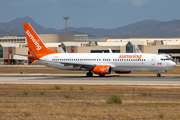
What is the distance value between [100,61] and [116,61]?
293 centimetres

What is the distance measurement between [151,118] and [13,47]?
125 meters

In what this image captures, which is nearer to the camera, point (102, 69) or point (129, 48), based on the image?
point (102, 69)

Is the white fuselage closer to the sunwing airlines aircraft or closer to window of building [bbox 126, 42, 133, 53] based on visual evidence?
the sunwing airlines aircraft

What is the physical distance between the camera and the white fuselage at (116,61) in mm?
47969

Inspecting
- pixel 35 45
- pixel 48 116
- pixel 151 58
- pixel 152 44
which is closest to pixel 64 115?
pixel 48 116

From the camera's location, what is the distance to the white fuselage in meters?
48.0

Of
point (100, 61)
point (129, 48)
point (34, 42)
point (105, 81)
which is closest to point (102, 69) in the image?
point (100, 61)

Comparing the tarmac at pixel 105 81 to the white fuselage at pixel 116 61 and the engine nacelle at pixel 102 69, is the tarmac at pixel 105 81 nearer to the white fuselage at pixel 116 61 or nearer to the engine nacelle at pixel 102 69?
the engine nacelle at pixel 102 69

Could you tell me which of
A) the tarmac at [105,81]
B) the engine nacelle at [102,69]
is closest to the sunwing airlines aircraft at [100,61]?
the engine nacelle at [102,69]

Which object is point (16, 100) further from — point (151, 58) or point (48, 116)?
point (151, 58)

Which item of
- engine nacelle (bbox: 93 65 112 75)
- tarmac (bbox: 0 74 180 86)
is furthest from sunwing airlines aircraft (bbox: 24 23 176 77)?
tarmac (bbox: 0 74 180 86)

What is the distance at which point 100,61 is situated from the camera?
2008 inches

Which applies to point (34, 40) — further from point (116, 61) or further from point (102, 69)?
point (116, 61)

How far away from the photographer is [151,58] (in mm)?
48281
